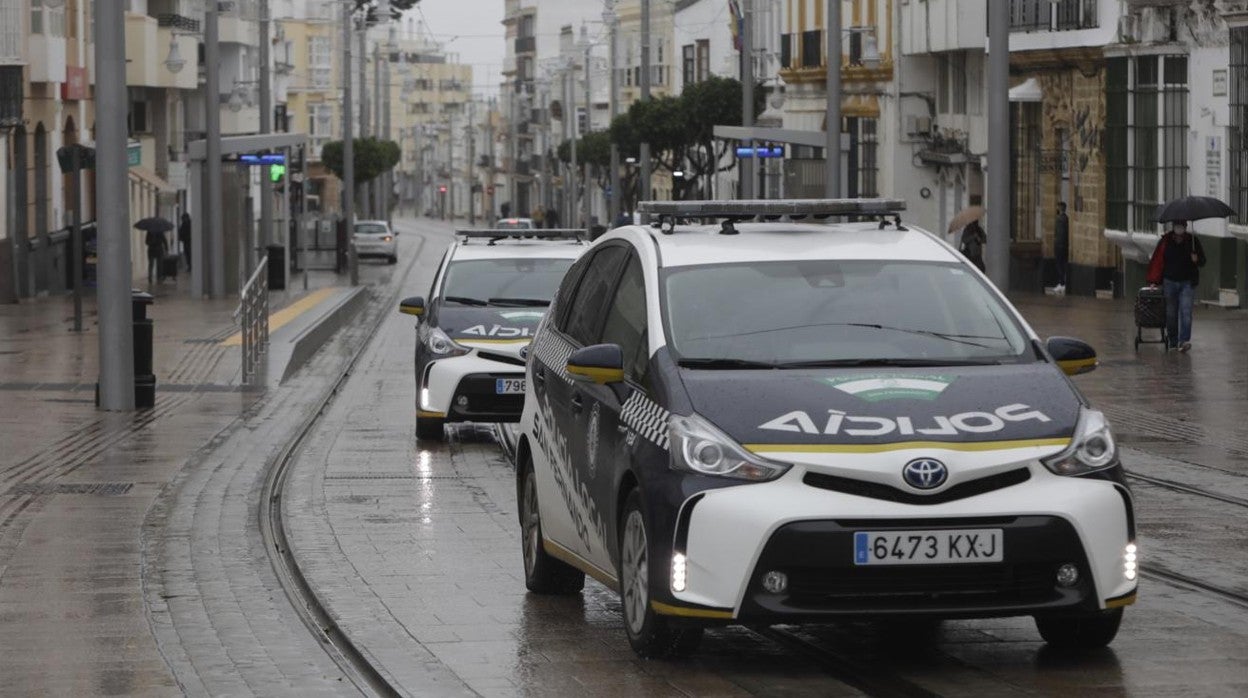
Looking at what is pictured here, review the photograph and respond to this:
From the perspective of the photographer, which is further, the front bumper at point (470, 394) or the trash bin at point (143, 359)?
the trash bin at point (143, 359)

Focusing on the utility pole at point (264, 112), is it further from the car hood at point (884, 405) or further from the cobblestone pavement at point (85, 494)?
the car hood at point (884, 405)

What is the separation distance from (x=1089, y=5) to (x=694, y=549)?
3593 centimetres

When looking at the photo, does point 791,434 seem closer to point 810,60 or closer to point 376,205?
point 810,60

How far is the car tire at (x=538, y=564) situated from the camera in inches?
402

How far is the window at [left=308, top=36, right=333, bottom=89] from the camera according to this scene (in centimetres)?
14138

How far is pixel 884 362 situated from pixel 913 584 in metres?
1.05

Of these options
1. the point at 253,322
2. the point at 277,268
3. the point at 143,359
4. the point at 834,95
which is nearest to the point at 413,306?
the point at 143,359

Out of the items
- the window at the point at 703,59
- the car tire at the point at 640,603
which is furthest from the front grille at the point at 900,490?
the window at the point at 703,59

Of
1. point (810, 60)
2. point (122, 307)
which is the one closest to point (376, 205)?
point (810, 60)

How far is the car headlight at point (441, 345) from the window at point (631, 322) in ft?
29.5

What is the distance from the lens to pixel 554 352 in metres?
10.2

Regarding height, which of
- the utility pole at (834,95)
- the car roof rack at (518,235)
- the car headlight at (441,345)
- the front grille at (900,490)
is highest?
the utility pole at (834,95)

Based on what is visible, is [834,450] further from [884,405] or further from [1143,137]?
[1143,137]

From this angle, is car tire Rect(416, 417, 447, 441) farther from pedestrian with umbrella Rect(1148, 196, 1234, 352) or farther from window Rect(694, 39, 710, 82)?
window Rect(694, 39, 710, 82)
